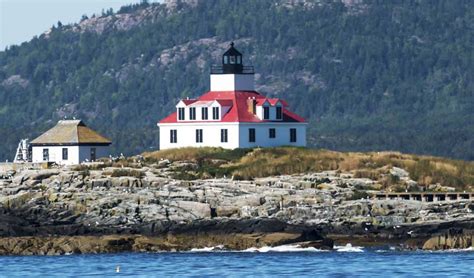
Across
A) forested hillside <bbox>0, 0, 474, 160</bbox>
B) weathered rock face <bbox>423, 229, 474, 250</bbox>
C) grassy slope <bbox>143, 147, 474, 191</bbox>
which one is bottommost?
weathered rock face <bbox>423, 229, 474, 250</bbox>

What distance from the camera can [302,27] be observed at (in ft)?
587

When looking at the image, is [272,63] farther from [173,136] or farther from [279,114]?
[279,114]

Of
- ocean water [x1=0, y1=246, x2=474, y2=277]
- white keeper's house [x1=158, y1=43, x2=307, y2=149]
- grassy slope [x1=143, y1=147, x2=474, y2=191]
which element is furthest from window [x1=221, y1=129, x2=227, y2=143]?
ocean water [x1=0, y1=246, x2=474, y2=277]

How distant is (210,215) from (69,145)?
13.8 meters

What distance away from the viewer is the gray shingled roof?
299 feet

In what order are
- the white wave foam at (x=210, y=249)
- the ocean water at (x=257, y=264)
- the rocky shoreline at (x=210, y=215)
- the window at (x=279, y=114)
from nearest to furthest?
the ocean water at (x=257, y=264) < the white wave foam at (x=210, y=249) < the rocky shoreline at (x=210, y=215) < the window at (x=279, y=114)

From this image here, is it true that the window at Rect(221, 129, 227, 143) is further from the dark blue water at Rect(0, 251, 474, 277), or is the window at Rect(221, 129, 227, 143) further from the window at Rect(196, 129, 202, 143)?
the dark blue water at Rect(0, 251, 474, 277)

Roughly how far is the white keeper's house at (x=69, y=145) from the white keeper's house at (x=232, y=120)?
334cm

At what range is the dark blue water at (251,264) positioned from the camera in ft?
218

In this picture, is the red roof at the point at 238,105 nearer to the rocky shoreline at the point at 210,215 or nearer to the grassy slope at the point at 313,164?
the grassy slope at the point at 313,164

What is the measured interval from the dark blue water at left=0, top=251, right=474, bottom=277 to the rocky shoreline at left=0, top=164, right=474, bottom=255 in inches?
61.9

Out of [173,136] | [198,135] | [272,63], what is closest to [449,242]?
[198,135]

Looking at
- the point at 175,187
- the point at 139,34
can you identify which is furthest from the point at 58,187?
the point at 139,34

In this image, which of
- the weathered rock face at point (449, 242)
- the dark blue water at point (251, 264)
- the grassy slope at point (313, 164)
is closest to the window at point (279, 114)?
the grassy slope at point (313, 164)
